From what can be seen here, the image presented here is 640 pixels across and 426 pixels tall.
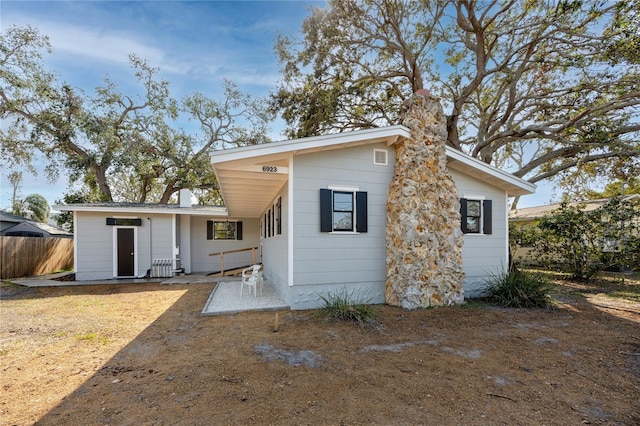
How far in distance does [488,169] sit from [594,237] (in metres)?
6.23

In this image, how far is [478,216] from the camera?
8.35m

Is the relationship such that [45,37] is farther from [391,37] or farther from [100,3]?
[391,37]

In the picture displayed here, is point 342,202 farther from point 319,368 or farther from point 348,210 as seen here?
point 319,368

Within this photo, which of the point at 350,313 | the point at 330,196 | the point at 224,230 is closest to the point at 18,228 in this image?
the point at 224,230

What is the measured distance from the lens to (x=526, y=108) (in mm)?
12297

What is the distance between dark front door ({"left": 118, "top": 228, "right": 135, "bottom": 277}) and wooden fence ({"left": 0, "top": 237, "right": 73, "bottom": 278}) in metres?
4.39

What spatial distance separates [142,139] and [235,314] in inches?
620

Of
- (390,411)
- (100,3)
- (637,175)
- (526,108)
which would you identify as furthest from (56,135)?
(637,175)

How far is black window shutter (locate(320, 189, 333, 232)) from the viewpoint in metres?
6.59

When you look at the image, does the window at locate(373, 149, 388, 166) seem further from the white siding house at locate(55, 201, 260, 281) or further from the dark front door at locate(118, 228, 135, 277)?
the dark front door at locate(118, 228, 135, 277)

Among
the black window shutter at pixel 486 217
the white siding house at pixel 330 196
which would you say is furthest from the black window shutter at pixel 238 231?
the black window shutter at pixel 486 217

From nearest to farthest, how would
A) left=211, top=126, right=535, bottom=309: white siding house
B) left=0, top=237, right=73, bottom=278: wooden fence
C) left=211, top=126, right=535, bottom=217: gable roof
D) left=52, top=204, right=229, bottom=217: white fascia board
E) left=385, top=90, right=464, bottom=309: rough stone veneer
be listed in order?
1. left=211, top=126, right=535, bottom=217: gable roof
2. left=211, top=126, right=535, bottom=309: white siding house
3. left=385, top=90, right=464, bottom=309: rough stone veneer
4. left=52, top=204, right=229, bottom=217: white fascia board
5. left=0, top=237, right=73, bottom=278: wooden fence

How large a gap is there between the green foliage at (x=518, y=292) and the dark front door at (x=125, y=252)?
12.2 meters

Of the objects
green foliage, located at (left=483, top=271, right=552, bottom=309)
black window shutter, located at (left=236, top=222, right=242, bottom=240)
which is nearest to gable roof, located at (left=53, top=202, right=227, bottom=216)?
black window shutter, located at (left=236, top=222, right=242, bottom=240)
